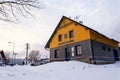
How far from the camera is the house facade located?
61.2 ft

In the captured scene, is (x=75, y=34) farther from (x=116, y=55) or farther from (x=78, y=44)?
(x=116, y=55)

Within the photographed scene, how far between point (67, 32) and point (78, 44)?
10.9ft

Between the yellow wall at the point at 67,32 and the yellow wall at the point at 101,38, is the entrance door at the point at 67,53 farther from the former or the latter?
the yellow wall at the point at 101,38

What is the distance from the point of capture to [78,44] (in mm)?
20016

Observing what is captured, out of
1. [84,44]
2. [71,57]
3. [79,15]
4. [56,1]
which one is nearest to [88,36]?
[84,44]

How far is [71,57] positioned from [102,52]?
5059mm

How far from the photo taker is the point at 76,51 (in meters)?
20.3

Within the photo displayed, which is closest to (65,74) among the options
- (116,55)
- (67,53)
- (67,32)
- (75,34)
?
(75,34)

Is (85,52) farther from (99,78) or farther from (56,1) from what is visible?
(99,78)

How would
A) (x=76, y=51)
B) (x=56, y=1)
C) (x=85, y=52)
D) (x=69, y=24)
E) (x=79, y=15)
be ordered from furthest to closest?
(x=79, y=15)
(x=69, y=24)
(x=76, y=51)
(x=85, y=52)
(x=56, y=1)

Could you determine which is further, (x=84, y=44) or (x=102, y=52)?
(x=102, y=52)

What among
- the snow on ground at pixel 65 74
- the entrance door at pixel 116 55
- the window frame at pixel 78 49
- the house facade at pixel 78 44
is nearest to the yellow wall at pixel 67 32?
the house facade at pixel 78 44

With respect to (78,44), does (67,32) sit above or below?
above

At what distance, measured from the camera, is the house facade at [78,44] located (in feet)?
61.2
